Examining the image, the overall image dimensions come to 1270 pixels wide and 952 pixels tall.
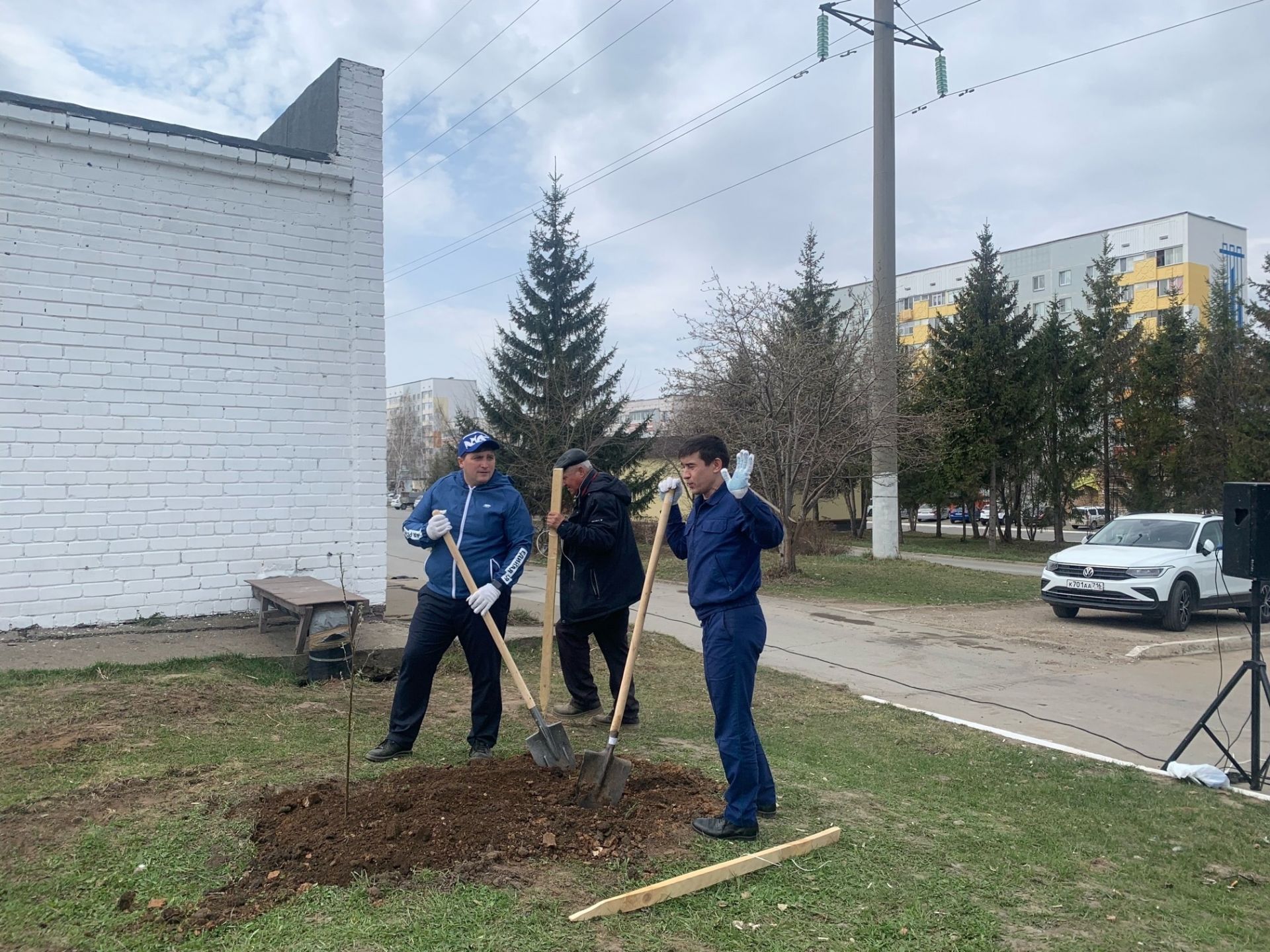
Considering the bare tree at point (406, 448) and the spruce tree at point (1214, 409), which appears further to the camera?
the bare tree at point (406, 448)

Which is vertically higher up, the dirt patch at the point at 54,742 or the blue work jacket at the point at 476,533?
the blue work jacket at the point at 476,533

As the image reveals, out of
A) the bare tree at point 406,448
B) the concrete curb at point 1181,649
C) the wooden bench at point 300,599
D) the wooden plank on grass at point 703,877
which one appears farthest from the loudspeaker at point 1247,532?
the bare tree at point 406,448

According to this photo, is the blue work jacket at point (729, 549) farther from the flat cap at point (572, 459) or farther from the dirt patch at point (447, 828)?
the flat cap at point (572, 459)

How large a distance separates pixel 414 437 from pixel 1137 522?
8543 cm

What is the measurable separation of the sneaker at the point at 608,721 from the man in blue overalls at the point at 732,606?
2114mm

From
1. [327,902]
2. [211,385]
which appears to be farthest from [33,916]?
[211,385]

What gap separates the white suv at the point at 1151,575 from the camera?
42.7 feet

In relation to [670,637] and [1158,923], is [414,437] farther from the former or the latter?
[1158,923]

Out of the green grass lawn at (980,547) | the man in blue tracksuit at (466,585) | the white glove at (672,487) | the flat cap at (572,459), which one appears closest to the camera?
the white glove at (672,487)

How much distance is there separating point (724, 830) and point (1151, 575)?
11.2m

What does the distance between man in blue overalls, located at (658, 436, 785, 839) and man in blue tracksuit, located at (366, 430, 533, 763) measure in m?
1.49

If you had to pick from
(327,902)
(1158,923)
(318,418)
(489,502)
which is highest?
(318,418)

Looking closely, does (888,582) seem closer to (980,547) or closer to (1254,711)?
(1254,711)

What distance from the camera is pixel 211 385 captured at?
8812 mm
